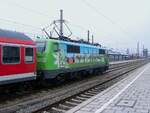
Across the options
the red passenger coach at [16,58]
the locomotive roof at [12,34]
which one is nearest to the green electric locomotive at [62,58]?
the red passenger coach at [16,58]

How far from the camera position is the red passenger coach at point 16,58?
42.0 feet

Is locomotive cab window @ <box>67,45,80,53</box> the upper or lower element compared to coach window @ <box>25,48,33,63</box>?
upper

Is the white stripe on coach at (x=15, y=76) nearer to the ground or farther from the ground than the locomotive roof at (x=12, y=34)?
nearer to the ground

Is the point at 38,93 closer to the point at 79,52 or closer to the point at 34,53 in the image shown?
the point at 34,53

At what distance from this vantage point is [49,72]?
17.0 m

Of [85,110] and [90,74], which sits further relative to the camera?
[90,74]

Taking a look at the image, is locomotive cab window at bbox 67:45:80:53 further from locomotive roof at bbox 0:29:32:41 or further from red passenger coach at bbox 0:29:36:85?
locomotive roof at bbox 0:29:32:41

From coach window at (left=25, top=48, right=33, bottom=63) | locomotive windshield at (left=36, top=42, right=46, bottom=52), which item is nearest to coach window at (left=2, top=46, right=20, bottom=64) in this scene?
coach window at (left=25, top=48, right=33, bottom=63)

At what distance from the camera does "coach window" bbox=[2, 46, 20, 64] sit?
42.3 feet

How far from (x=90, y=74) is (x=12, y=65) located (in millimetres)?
15170

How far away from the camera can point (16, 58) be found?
541 inches

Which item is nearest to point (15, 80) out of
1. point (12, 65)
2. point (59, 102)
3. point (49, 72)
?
point (12, 65)

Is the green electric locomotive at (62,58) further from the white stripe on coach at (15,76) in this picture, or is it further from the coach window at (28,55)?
the coach window at (28,55)

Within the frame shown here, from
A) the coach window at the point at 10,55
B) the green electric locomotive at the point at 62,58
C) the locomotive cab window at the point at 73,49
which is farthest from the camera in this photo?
the locomotive cab window at the point at 73,49
